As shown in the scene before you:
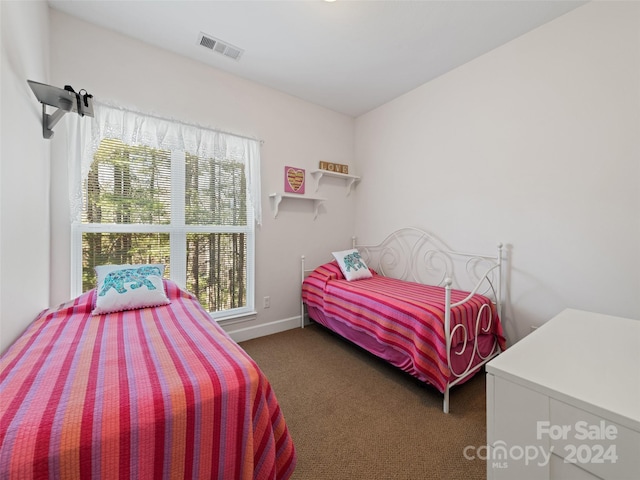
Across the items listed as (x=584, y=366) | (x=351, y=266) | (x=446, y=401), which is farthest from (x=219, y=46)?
(x=446, y=401)

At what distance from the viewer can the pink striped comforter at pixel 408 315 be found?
1717mm

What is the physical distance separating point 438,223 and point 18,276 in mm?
3057

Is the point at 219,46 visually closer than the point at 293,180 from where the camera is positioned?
Yes

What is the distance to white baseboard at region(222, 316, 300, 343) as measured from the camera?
2.70m

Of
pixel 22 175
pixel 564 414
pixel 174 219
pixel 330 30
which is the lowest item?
pixel 564 414

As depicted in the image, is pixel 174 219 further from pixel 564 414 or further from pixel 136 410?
pixel 564 414

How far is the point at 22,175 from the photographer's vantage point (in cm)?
133

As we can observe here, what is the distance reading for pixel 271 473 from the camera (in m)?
0.96

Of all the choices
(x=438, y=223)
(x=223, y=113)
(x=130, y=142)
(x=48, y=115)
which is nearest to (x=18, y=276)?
(x=48, y=115)

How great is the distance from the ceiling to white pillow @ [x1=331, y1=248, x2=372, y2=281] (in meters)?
1.87

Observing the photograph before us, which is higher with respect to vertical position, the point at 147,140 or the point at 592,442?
the point at 147,140

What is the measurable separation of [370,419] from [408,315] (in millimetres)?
701

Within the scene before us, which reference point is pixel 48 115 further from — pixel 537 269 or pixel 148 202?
pixel 537 269

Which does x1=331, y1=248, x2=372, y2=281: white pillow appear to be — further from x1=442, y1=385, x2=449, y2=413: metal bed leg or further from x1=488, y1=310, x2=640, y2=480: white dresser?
x1=488, y1=310, x2=640, y2=480: white dresser
